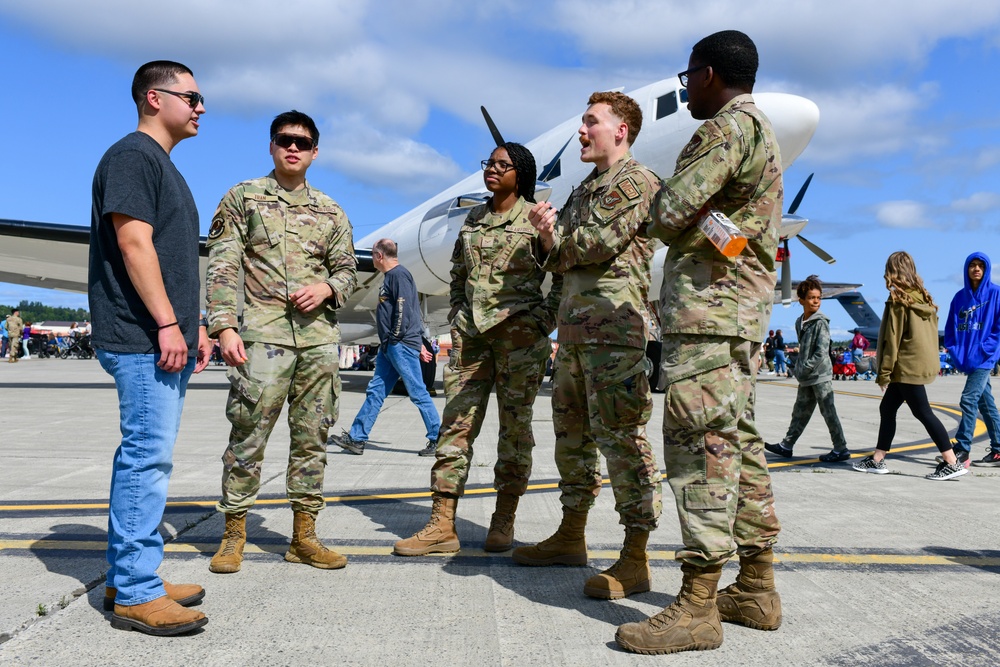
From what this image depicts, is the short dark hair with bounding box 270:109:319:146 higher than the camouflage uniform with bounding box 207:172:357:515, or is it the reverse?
the short dark hair with bounding box 270:109:319:146

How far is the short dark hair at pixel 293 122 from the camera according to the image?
3.76 m

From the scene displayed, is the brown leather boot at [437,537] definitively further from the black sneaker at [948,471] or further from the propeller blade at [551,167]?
the propeller blade at [551,167]

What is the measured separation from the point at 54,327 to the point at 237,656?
341ft

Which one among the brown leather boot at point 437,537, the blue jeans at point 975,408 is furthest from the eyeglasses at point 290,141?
the blue jeans at point 975,408

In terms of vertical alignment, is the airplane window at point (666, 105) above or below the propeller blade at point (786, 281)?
above

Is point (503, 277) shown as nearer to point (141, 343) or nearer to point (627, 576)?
point (627, 576)

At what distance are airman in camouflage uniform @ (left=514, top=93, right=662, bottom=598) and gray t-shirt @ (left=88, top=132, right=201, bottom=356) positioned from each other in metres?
1.51

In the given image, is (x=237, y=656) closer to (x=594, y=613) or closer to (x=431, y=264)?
(x=594, y=613)

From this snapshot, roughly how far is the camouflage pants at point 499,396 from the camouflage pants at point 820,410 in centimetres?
421

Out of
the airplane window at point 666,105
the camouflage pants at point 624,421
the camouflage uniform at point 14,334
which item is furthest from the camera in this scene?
the camouflage uniform at point 14,334

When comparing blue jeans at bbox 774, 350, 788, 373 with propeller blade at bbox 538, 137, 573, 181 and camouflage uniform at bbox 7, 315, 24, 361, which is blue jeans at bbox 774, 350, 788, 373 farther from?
camouflage uniform at bbox 7, 315, 24, 361

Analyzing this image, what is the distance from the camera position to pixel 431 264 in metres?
13.9

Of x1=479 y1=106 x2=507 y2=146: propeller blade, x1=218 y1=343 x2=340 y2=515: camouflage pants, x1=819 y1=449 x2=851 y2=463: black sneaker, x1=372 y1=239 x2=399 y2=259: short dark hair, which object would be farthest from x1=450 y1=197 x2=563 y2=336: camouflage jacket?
x1=479 y1=106 x2=507 y2=146: propeller blade

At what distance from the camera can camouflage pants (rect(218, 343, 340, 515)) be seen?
3.57 meters
